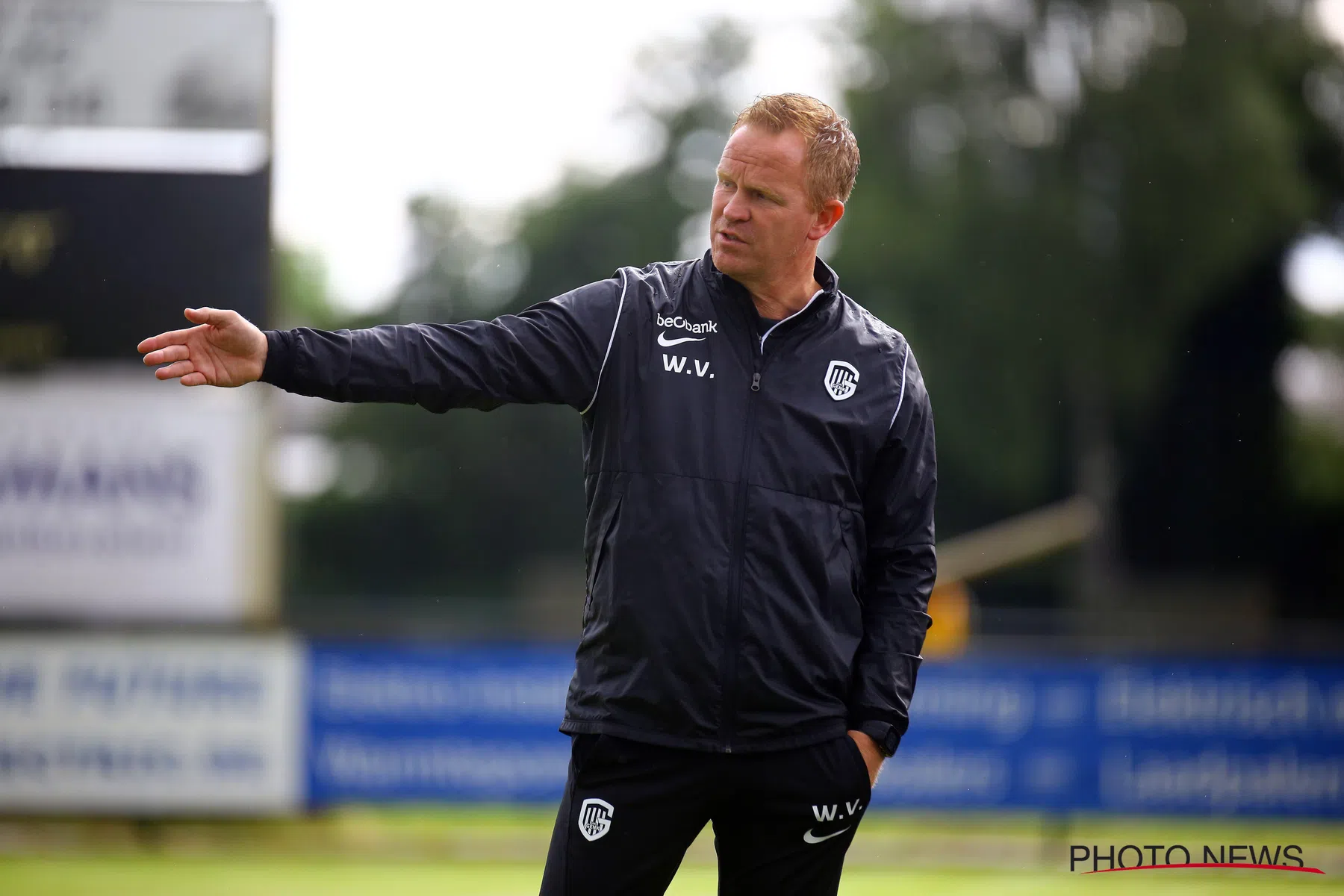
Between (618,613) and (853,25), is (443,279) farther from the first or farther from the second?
(618,613)

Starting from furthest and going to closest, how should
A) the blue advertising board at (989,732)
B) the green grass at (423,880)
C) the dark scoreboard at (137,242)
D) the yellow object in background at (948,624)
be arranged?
the yellow object in background at (948,624) < the blue advertising board at (989,732) < the dark scoreboard at (137,242) < the green grass at (423,880)

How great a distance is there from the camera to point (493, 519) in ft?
85.0

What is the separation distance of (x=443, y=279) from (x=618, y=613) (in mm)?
23861

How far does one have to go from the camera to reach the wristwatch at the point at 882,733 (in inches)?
113

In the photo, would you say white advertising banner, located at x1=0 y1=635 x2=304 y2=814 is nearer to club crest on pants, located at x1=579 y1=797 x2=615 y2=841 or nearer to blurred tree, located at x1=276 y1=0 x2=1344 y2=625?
club crest on pants, located at x1=579 y1=797 x2=615 y2=841

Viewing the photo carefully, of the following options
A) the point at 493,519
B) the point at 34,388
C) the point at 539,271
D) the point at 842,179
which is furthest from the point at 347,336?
the point at 539,271

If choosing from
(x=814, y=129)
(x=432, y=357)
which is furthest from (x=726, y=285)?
(x=432, y=357)

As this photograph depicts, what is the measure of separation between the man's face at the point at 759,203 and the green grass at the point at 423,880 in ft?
14.6

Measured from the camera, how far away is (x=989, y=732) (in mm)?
7820

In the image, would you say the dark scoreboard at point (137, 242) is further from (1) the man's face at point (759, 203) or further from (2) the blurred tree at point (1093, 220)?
(2) the blurred tree at point (1093, 220)

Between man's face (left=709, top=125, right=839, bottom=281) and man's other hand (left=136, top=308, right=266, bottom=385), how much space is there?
93 centimetres

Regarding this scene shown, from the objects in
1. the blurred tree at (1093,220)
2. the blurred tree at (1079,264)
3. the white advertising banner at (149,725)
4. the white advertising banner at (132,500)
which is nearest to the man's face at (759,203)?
the white advertising banner at (149,725)

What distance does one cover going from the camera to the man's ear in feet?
9.84

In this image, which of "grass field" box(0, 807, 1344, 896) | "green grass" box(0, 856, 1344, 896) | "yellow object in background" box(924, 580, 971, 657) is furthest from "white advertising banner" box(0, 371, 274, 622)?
"yellow object in background" box(924, 580, 971, 657)
